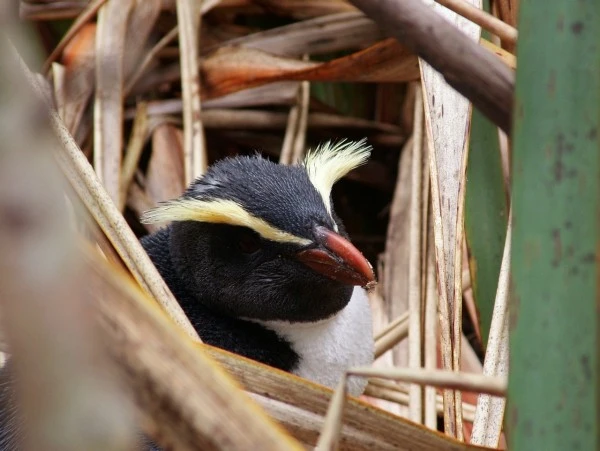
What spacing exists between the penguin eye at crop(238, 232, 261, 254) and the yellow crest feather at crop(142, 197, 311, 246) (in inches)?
1.3

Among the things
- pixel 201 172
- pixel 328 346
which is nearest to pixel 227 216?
pixel 328 346

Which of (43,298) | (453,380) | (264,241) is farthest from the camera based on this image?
(264,241)

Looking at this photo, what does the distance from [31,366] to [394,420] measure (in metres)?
0.75

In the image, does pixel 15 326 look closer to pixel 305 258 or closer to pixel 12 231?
pixel 12 231

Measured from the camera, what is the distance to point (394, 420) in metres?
1.49

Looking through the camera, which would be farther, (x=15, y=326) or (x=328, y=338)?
(x=328, y=338)

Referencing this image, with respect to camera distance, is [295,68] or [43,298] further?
[295,68]

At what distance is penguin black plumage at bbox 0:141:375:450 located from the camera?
205cm

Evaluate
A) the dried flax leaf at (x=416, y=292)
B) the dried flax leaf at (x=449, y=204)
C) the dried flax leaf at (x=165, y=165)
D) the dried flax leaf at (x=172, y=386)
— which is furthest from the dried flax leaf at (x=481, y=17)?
the dried flax leaf at (x=165, y=165)

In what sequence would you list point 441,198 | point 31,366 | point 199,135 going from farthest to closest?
point 199,135 < point 441,198 < point 31,366

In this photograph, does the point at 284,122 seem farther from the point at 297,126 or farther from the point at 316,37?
the point at 316,37

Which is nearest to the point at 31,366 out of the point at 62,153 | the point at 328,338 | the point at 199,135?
the point at 62,153

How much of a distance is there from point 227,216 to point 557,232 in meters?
1.20

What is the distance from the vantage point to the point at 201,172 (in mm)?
2904
